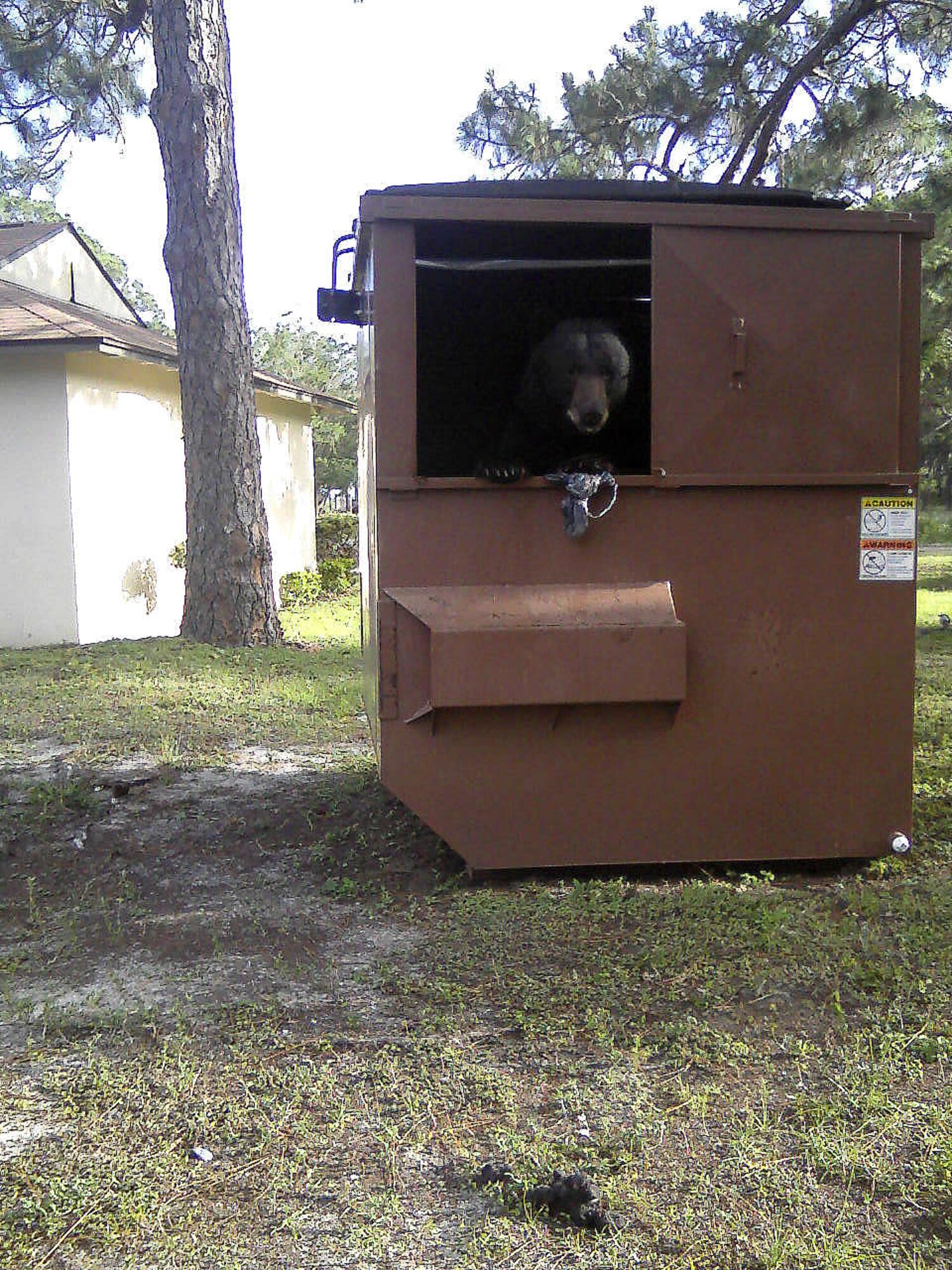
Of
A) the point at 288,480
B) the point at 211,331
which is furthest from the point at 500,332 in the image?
the point at 288,480

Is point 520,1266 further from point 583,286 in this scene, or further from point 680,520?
point 583,286

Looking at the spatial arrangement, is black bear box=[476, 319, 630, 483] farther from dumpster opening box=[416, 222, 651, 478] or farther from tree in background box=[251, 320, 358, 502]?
tree in background box=[251, 320, 358, 502]

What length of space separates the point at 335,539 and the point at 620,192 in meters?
16.3

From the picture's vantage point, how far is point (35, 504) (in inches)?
463

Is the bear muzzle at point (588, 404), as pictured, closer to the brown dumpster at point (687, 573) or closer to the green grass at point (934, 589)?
the brown dumpster at point (687, 573)

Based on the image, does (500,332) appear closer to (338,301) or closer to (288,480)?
(338,301)

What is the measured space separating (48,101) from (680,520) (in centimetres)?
1298

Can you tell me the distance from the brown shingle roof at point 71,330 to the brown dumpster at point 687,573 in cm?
783

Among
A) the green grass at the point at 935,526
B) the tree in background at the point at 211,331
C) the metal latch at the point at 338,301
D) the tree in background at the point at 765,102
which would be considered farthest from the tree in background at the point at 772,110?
the green grass at the point at 935,526

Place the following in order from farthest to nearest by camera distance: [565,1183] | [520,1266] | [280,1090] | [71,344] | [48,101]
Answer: [48,101] → [71,344] → [280,1090] → [565,1183] → [520,1266]

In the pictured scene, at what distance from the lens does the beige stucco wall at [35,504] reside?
38.3 ft

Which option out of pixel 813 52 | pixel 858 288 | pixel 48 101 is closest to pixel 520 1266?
pixel 858 288

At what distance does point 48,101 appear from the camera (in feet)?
47.0

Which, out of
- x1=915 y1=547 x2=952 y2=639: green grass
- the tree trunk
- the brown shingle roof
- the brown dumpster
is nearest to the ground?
the brown dumpster
